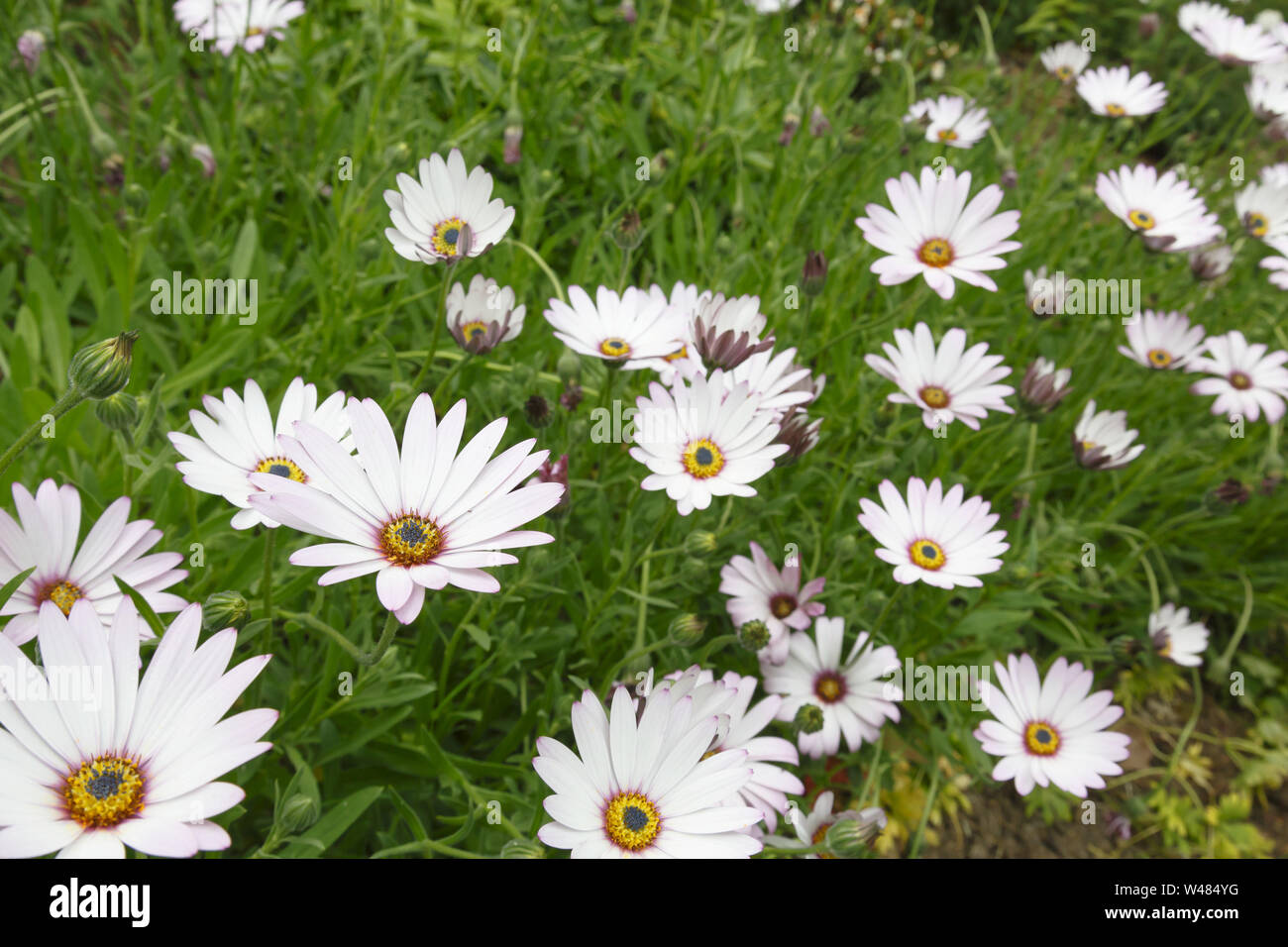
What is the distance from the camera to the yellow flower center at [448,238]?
5.22ft

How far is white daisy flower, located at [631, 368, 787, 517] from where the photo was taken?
158cm

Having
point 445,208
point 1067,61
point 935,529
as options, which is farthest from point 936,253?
point 1067,61

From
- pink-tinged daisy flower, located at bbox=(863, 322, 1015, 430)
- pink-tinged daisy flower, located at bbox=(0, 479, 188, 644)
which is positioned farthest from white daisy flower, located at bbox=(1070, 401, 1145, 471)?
pink-tinged daisy flower, located at bbox=(0, 479, 188, 644)

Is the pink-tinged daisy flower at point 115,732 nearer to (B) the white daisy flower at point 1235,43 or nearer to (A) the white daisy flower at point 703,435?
(A) the white daisy flower at point 703,435

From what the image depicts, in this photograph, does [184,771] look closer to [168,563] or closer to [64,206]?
[168,563]

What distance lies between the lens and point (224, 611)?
1237mm

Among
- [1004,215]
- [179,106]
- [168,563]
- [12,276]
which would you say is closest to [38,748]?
[168,563]

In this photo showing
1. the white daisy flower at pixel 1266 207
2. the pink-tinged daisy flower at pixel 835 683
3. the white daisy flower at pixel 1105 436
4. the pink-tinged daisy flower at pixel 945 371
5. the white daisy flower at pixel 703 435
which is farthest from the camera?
the white daisy flower at pixel 1266 207

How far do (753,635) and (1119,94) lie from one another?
2.87 meters

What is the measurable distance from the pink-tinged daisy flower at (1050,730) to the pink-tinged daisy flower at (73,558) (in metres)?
1.47

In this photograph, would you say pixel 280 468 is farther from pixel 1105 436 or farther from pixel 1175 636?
pixel 1175 636

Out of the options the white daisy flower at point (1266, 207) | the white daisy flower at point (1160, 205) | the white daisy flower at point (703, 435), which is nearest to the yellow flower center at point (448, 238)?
the white daisy flower at point (703, 435)

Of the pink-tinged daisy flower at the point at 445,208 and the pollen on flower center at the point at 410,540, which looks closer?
the pollen on flower center at the point at 410,540
